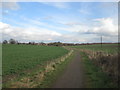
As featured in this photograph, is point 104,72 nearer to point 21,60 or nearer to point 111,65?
point 111,65

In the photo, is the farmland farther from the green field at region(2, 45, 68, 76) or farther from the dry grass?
the green field at region(2, 45, 68, 76)

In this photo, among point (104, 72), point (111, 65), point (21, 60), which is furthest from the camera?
point (21, 60)

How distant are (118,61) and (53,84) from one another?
5163 millimetres

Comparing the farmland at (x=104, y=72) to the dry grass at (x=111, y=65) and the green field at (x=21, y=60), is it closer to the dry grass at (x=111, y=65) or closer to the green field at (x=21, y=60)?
the dry grass at (x=111, y=65)

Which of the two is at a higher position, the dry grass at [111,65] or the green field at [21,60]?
the dry grass at [111,65]

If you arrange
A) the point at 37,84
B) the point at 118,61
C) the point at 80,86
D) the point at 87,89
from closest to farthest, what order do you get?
the point at 87,89 → the point at 80,86 → the point at 37,84 → the point at 118,61

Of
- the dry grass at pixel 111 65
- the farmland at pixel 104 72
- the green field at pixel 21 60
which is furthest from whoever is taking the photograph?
the green field at pixel 21 60

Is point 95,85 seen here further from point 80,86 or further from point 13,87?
point 13,87

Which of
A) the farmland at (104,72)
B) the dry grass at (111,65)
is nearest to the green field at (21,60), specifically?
the farmland at (104,72)

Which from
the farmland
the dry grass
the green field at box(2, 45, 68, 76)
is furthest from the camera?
the green field at box(2, 45, 68, 76)

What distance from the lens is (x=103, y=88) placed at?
9.20 meters

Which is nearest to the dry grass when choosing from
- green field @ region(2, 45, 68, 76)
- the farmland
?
the farmland

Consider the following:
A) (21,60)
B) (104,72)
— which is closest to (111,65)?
(104,72)

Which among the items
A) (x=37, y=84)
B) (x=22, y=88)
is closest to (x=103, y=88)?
(x=37, y=84)
